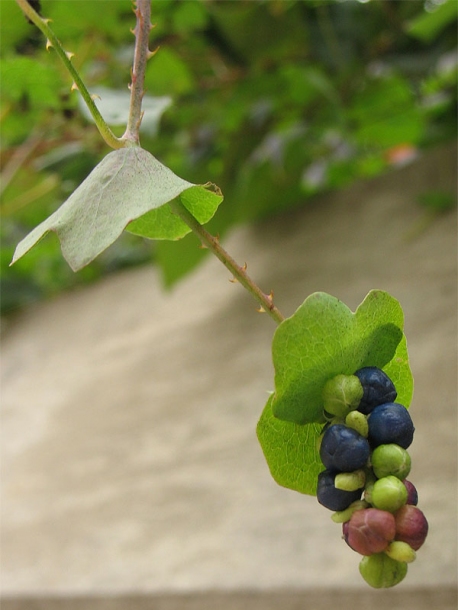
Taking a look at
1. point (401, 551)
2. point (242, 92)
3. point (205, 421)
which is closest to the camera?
point (401, 551)

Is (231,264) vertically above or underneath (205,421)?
underneath

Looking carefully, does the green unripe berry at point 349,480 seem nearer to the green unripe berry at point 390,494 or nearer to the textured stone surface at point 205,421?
the green unripe berry at point 390,494

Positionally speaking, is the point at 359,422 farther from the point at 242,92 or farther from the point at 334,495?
the point at 242,92

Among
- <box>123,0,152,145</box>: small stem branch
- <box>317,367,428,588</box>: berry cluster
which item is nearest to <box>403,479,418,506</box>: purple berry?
<box>317,367,428,588</box>: berry cluster

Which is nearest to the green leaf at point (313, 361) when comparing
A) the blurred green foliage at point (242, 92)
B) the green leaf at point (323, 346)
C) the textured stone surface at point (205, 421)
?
the green leaf at point (323, 346)

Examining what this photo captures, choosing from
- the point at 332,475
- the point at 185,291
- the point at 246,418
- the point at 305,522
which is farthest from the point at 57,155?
the point at 332,475

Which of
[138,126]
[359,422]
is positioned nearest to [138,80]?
[138,126]

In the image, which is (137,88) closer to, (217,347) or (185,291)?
(217,347)
